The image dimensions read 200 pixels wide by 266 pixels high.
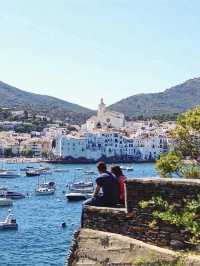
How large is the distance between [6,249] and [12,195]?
41.1m

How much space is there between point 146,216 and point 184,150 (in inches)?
116

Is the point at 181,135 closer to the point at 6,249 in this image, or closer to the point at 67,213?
the point at 6,249

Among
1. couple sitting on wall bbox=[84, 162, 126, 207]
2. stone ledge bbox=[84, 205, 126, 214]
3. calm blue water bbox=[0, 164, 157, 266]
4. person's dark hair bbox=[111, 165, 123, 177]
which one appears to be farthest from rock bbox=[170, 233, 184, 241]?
calm blue water bbox=[0, 164, 157, 266]

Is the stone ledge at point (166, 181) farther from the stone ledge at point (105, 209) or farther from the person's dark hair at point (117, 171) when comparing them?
the person's dark hair at point (117, 171)

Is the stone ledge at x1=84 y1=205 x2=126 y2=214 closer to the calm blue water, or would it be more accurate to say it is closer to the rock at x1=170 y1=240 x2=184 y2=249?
the rock at x1=170 y1=240 x2=184 y2=249

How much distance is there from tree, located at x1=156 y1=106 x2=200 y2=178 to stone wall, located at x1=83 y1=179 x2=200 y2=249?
6.97ft

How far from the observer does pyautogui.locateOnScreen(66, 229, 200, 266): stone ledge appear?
859 cm

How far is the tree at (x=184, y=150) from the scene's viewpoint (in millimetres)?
11258

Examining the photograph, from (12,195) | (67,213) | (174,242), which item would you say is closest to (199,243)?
(174,242)

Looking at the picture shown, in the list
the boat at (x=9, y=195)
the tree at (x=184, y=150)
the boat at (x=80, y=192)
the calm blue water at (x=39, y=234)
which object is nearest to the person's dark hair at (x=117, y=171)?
the tree at (x=184, y=150)

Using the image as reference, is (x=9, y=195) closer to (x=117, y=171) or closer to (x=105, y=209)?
(x=117, y=171)

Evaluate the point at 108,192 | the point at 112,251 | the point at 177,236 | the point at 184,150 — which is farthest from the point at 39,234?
the point at 177,236

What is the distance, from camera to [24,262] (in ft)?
116

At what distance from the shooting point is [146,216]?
29.6ft
